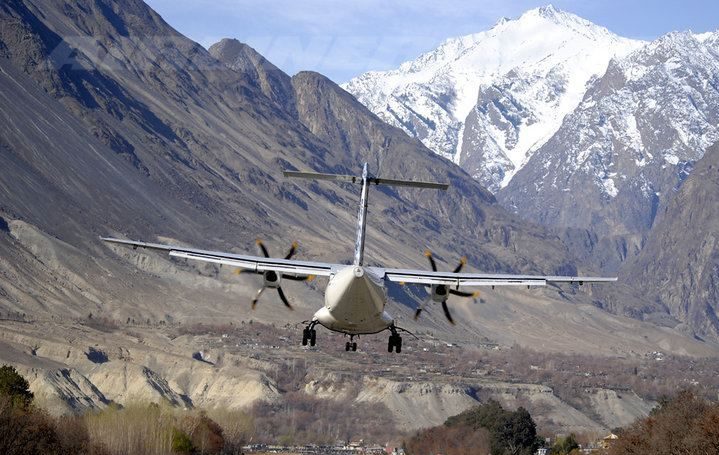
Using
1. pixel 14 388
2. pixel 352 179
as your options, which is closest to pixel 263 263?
pixel 352 179

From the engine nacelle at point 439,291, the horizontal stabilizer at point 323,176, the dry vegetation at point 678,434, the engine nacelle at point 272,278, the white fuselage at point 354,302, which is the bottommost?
the dry vegetation at point 678,434

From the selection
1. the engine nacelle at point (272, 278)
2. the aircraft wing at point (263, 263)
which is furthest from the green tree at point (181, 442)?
the engine nacelle at point (272, 278)

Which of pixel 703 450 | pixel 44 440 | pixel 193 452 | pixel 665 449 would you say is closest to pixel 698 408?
pixel 665 449

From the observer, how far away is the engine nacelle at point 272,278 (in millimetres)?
72875

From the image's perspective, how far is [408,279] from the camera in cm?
6994

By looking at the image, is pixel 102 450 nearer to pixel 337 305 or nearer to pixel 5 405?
pixel 5 405

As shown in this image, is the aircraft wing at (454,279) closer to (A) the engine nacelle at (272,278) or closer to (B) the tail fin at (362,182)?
(B) the tail fin at (362,182)

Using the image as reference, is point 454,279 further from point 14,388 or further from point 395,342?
point 14,388

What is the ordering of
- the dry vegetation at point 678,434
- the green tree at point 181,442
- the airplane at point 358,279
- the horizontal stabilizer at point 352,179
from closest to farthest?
1. the airplane at point 358,279
2. the horizontal stabilizer at point 352,179
3. the dry vegetation at point 678,434
4. the green tree at point 181,442

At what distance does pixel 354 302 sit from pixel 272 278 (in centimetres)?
918

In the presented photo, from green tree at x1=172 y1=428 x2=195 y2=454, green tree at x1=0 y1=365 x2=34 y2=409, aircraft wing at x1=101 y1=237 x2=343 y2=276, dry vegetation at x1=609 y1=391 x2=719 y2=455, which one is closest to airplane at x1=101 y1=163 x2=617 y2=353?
aircraft wing at x1=101 y1=237 x2=343 y2=276

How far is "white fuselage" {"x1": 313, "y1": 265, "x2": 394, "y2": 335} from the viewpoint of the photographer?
210 ft

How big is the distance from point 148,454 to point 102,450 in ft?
38.8

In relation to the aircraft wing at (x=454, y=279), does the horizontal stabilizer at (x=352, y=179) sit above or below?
above
